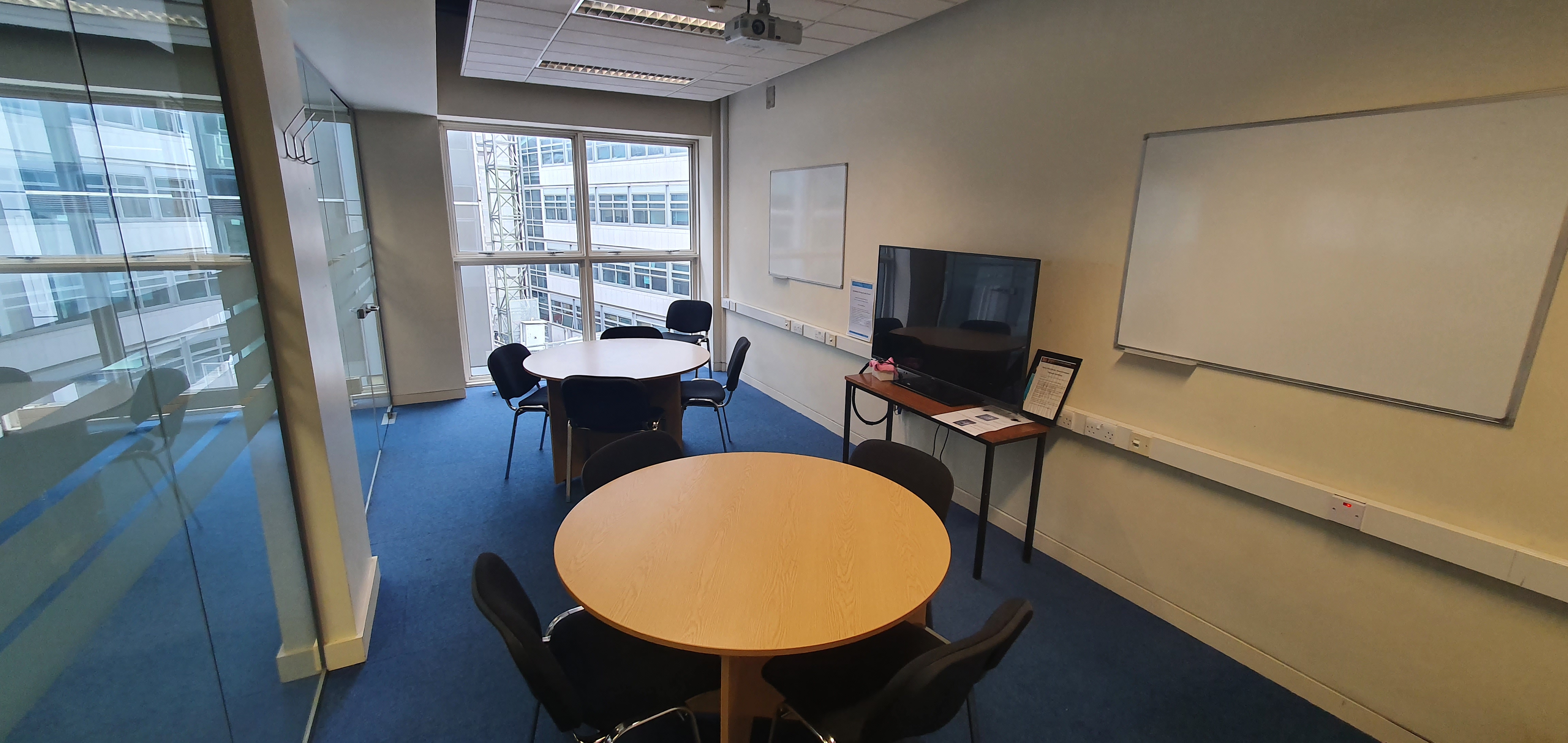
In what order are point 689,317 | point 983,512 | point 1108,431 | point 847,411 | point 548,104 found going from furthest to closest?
point 689,317
point 548,104
point 847,411
point 983,512
point 1108,431

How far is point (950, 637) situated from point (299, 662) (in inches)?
97.4

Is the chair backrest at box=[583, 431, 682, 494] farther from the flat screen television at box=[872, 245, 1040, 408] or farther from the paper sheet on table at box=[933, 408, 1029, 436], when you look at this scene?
the flat screen television at box=[872, 245, 1040, 408]

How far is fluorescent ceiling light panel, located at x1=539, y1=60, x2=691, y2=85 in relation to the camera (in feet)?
15.6

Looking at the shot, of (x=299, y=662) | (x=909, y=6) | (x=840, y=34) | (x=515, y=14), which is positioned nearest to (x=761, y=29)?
(x=909, y=6)

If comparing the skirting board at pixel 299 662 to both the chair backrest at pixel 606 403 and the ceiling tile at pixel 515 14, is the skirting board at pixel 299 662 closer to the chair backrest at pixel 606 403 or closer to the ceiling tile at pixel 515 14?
the chair backrest at pixel 606 403

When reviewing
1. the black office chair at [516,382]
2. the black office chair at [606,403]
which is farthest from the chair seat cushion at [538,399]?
the black office chair at [606,403]

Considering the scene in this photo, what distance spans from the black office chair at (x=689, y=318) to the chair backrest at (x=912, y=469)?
3.65 metres

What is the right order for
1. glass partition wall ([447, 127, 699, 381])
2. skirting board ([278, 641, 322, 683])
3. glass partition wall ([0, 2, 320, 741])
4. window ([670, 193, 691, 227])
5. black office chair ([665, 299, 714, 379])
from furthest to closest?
window ([670, 193, 691, 227]) → black office chair ([665, 299, 714, 379]) → glass partition wall ([447, 127, 699, 381]) → skirting board ([278, 641, 322, 683]) → glass partition wall ([0, 2, 320, 741])

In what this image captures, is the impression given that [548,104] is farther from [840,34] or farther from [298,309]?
[298,309]

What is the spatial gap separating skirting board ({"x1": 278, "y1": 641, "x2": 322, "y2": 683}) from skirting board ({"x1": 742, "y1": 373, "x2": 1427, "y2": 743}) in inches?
127

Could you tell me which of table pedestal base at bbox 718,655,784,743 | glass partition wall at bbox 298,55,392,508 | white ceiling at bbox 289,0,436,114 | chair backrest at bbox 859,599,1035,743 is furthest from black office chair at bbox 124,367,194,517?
white ceiling at bbox 289,0,436,114

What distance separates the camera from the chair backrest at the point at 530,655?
1413 millimetres

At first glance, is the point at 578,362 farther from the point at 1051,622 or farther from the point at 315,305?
the point at 1051,622

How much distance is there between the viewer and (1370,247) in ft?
6.61
